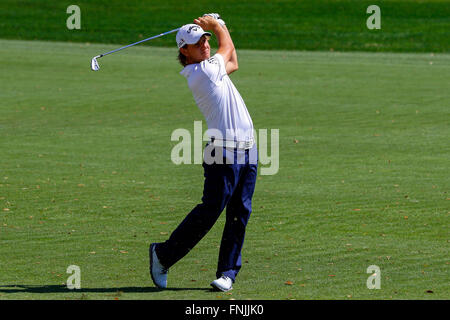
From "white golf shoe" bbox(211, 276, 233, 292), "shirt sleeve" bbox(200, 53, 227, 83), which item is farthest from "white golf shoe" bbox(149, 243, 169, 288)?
"shirt sleeve" bbox(200, 53, 227, 83)

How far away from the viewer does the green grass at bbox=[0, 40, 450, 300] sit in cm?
786

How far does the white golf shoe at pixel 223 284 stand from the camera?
7.29 metres

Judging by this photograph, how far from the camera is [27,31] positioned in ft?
121

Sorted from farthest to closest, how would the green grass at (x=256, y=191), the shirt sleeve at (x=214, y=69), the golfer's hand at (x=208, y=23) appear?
1. the green grass at (x=256, y=191)
2. the golfer's hand at (x=208, y=23)
3. the shirt sleeve at (x=214, y=69)

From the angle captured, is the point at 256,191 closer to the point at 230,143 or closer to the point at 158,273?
the point at 158,273

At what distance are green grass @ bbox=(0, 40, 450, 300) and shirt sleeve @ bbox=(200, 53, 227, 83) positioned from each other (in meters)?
1.69

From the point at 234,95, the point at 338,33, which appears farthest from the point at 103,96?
the point at 338,33

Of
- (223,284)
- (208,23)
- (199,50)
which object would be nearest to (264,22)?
(208,23)

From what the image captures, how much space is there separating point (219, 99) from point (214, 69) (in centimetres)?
24

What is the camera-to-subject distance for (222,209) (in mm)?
7359

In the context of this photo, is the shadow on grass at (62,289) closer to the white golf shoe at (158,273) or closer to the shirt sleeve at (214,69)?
the white golf shoe at (158,273)

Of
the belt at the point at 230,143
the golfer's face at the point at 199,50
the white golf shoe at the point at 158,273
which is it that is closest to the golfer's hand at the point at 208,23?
the golfer's face at the point at 199,50
